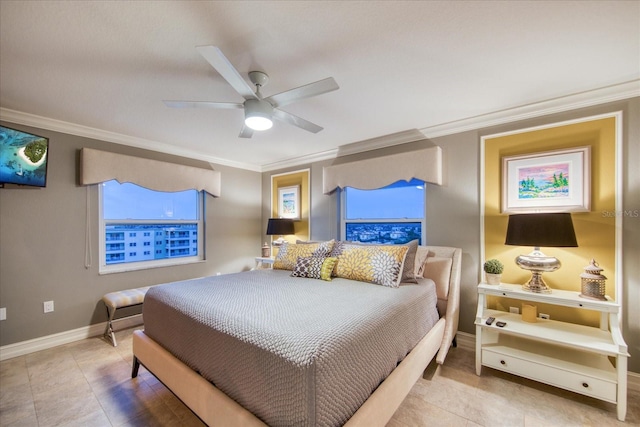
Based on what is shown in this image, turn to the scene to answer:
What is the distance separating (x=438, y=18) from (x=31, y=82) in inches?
115

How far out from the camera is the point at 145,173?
3.37 meters

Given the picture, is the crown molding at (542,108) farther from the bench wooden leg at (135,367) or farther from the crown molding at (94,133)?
the bench wooden leg at (135,367)

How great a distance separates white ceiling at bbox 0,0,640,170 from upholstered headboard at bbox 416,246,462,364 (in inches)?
56.0

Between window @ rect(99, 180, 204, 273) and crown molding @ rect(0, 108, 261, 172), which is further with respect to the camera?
window @ rect(99, 180, 204, 273)

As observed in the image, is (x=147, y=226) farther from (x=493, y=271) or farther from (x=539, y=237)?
(x=539, y=237)

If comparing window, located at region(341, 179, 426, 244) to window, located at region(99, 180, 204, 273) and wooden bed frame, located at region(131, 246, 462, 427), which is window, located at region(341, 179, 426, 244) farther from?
window, located at region(99, 180, 204, 273)

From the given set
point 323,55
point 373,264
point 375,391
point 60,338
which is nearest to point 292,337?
point 375,391

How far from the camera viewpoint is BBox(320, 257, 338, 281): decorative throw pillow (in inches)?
97.3

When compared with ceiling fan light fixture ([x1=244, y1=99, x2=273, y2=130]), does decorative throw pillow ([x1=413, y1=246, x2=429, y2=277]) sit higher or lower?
lower

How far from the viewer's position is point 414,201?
10.5ft

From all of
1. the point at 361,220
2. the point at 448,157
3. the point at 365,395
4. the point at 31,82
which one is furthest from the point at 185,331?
the point at 448,157

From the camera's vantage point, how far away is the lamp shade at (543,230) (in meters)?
1.91

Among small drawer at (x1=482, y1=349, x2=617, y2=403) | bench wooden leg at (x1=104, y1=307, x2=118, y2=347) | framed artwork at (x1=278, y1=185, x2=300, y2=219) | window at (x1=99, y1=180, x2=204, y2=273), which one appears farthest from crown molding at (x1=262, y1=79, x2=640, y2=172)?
bench wooden leg at (x1=104, y1=307, x2=118, y2=347)

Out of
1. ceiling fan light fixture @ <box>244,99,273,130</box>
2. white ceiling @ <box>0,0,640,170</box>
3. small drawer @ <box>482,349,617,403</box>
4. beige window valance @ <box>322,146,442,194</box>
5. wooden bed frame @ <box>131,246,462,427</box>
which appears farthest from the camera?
beige window valance @ <box>322,146,442,194</box>
